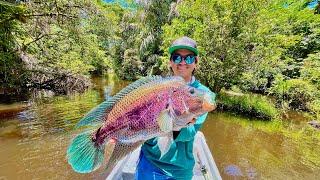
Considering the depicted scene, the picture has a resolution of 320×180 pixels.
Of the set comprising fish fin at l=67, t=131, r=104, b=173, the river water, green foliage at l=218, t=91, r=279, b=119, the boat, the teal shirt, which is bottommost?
the river water

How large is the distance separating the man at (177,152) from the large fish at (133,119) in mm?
402

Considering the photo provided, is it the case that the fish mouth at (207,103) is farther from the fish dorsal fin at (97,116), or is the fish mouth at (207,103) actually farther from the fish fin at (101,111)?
the fish dorsal fin at (97,116)

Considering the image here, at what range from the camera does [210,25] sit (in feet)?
54.0

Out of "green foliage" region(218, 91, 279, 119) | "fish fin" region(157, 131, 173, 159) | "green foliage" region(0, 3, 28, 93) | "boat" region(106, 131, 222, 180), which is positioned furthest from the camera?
"green foliage" region(218, 91, 279, 119)

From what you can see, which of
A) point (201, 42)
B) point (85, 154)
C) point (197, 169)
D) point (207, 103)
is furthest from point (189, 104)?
point (201, 42)

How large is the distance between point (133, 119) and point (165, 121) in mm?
191

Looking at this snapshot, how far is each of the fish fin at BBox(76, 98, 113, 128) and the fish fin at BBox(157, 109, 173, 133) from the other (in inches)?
12.6

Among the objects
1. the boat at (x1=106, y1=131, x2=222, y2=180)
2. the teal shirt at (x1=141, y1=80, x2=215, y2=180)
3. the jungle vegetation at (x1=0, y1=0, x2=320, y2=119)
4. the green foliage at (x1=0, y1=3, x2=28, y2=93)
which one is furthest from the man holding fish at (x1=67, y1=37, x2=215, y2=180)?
the green foliage at (x1=0, y1=3, x2=28, y2=93)

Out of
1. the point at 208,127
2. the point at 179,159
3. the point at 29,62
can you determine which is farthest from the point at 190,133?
the point at 29,62

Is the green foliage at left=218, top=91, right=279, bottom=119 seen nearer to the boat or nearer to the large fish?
the boat

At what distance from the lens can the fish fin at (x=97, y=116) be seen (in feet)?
5.93

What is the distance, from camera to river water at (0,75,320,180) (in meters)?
7.86

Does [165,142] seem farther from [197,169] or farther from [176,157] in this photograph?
[197,169]

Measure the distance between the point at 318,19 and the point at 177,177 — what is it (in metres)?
25.9
